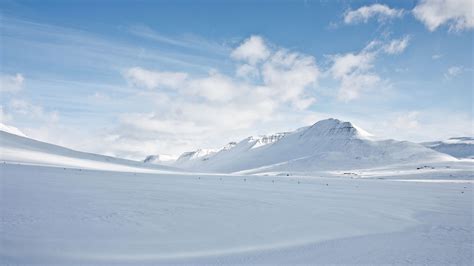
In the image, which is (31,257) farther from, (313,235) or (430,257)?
(430,257)

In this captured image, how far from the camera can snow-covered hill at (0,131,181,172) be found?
53625 millimetres

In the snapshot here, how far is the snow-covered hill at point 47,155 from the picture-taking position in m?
53.6

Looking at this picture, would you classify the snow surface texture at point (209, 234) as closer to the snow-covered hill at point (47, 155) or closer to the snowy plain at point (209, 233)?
the snowy plain at point (209, 233)

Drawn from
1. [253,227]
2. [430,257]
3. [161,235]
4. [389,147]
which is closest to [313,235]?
[253,227]

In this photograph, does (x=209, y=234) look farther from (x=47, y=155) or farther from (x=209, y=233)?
(x=47, y=155)

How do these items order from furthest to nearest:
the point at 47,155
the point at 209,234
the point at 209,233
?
the point at 47,155 → the point at 209,233 → the point at 209,234

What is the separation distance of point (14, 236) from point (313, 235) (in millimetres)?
9350

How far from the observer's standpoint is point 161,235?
10516mm

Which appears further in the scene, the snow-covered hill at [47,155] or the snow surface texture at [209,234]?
the snow-covered hill at [47,155]

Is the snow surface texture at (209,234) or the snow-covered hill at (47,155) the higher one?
the snow-covered hill at (47,155)

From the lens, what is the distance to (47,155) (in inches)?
2426

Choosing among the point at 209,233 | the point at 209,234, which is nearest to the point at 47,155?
the point at 209,233

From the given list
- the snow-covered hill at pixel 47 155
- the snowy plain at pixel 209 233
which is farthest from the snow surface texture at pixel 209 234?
the snow-covered hill at pixel 47 155

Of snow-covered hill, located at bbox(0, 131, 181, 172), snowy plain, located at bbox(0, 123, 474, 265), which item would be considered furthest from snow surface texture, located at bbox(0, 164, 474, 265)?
snow-covered hill, located at bbox(0, 131, 181, 172)
